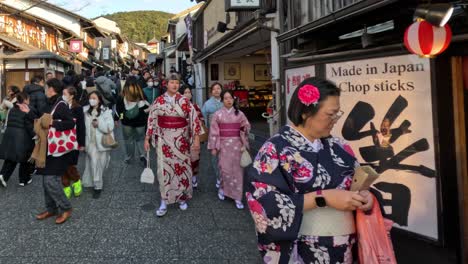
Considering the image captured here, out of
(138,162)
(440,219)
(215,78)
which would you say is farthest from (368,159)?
(215,78)

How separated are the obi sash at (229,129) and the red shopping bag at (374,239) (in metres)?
4.24

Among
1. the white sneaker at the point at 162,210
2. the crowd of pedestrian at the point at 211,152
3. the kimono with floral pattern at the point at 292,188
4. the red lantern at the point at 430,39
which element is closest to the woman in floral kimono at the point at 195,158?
the crowd of pedestrian at the point at 211,152

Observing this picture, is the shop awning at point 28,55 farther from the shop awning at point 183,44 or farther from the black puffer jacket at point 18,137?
the black puffer jacket at point 18,137

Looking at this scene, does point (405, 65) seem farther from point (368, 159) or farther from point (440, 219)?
point (440, 219)

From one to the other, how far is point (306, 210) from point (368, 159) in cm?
229

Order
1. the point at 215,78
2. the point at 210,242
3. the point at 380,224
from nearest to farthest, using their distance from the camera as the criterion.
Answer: the point at 380,224 → the point at 210,242 → the point at 215,78

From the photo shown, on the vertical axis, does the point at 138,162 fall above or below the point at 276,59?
below

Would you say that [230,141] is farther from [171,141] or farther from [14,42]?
[14,42]

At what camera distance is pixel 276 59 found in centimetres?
763

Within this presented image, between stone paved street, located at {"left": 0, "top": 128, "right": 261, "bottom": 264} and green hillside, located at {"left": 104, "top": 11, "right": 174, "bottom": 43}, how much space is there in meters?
82.1

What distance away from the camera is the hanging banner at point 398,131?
3588 mm

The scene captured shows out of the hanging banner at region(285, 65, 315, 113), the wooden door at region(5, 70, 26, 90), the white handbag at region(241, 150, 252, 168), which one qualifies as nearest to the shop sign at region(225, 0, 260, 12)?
the hanging banner at region(285, 65, 315, 113)

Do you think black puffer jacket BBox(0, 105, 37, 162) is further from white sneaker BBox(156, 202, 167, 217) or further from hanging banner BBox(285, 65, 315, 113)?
hanging banner BBox(285, 65, 315, 113)

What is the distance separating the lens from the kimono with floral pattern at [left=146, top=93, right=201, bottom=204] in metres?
5.64
